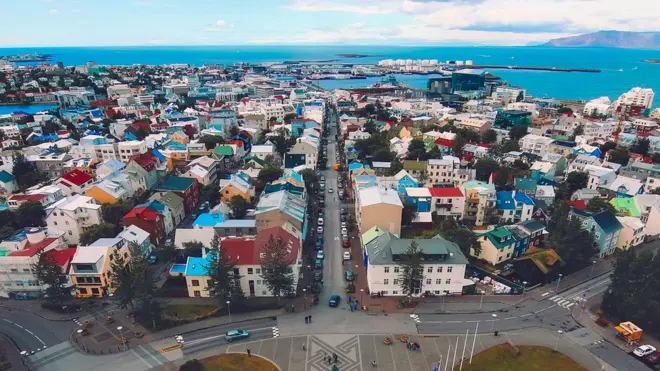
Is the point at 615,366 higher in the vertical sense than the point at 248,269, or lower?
lower

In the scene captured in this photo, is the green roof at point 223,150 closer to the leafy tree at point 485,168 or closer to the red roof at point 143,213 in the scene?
the red roof at point 143,213

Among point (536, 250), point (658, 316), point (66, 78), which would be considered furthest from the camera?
point (66, 78)

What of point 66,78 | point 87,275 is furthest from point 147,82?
point 87,275

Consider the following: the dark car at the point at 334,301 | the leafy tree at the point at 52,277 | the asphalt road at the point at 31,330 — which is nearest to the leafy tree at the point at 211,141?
the leafy tree at the point at 52,277

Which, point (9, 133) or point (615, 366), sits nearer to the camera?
point (615, 366)

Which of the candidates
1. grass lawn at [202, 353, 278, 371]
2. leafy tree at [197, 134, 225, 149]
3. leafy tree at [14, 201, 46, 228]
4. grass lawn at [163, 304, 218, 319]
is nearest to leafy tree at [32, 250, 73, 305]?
grass lawn at [163, 304, 218, 319]

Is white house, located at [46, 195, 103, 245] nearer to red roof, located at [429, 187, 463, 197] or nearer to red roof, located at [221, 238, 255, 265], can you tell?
Answer: red roof, located at [221, 238, 255, 265]

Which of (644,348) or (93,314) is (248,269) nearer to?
(93,314)
